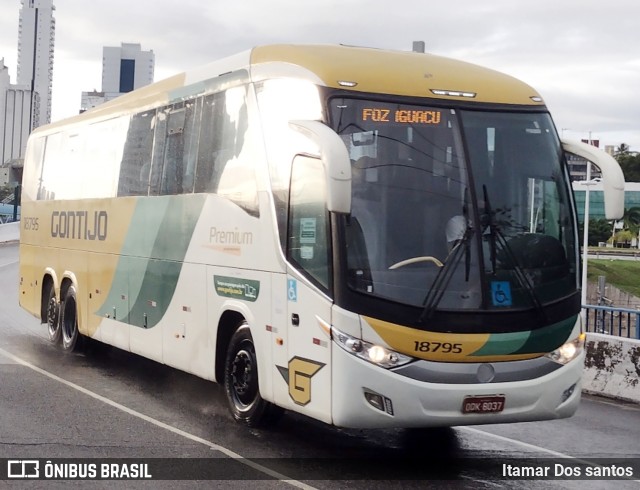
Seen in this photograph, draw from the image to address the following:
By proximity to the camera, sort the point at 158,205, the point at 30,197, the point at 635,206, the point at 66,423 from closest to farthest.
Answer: the point at 66,423, the point at 158,205, the point at 30,197, the point at 635,206

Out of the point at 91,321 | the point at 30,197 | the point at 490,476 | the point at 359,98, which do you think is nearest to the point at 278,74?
the point at 359,98

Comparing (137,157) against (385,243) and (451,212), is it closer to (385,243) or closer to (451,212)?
(385,243)

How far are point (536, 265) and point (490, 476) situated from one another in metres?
1.73

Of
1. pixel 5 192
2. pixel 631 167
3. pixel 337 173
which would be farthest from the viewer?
pixel 5 192

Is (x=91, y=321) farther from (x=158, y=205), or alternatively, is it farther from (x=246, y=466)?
(x=246, y=466)

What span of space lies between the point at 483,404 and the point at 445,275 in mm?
1048

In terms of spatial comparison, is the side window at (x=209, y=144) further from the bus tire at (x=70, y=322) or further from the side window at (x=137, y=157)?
the bus tire at (x=70, y=322)

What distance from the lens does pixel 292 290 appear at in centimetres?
839

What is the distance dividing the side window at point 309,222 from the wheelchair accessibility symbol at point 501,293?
131 centimetres

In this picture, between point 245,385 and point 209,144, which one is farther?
point 209,144

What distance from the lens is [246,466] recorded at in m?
7.90

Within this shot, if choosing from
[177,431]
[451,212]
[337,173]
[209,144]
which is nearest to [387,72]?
[451,212]

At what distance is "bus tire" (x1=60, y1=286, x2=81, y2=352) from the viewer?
1484 cm

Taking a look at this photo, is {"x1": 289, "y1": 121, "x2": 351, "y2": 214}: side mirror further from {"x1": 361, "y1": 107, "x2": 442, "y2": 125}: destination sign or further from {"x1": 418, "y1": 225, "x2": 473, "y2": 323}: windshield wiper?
{"x1": 418, "y1": 225, "x2": 473, "y2": 323}: windshield wiper
